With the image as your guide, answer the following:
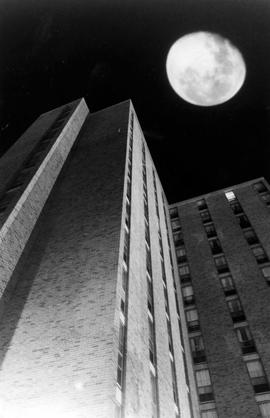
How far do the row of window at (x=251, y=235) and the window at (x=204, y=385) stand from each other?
897 centimetres

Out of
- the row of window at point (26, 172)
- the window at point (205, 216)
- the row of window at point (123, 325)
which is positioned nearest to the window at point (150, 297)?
the row of window at point (123, 325)

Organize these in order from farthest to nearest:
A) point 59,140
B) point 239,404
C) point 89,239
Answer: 1. point 59,140
2. point 239,404
3. point 89,239

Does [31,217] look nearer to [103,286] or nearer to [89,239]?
[89,239]

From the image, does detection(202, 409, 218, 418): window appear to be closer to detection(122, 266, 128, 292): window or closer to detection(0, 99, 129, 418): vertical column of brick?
detection(122, 266, 128, 292): window

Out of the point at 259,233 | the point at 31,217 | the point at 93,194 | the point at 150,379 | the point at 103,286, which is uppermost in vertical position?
the point at 259,233

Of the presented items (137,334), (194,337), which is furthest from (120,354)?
(194,337)

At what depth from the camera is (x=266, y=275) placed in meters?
29.6

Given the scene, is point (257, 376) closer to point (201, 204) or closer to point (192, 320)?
point (192, 320)

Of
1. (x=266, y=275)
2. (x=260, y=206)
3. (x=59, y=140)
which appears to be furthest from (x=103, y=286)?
(x=260, y=206)

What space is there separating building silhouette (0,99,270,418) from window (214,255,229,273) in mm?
94

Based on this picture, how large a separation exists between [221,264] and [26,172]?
19222 mm

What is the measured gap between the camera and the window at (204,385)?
23875 mm

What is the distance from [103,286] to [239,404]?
45.9ft

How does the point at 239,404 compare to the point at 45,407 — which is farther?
the point at 239,404
